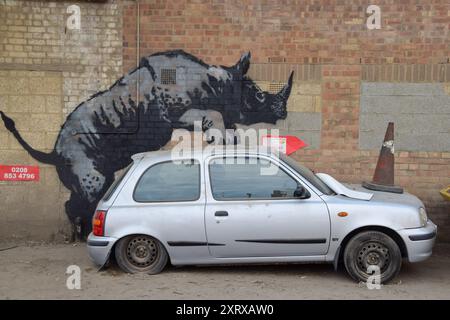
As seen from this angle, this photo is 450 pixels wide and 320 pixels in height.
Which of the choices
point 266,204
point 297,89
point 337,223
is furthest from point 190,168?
point 297,89

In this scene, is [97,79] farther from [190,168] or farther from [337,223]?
[337,223]

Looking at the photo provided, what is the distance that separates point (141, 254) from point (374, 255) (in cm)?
256

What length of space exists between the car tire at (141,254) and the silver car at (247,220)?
1 cm

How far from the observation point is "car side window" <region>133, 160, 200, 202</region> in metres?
5.80

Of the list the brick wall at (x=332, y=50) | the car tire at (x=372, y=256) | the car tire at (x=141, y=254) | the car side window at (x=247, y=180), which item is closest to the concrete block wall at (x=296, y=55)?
the brick wall at (x=332, y=50)

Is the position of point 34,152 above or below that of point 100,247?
above

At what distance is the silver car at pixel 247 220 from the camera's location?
18.4 feet

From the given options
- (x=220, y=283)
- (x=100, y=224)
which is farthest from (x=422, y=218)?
(x=100, y=224)

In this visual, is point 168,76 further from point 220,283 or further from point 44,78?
point 220,283

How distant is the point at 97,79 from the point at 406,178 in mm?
4875

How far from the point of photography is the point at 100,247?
19.1 feet

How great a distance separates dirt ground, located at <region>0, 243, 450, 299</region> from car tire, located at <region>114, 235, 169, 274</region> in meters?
0.10

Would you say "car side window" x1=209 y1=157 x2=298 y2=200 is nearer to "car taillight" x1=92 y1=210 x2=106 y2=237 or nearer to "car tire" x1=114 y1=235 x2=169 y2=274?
"car tire" x1=114 y1=235 x2=169 y2=274

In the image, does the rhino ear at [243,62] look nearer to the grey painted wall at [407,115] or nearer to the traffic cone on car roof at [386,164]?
the grey painted wall at [407,115]
